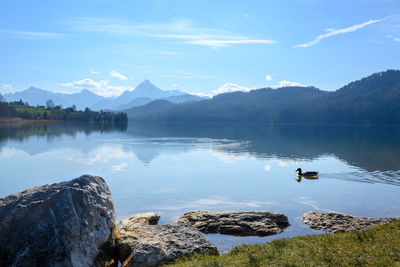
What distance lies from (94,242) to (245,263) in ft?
21.4

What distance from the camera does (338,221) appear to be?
22.5 metres

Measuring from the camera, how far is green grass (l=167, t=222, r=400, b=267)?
12305 mm

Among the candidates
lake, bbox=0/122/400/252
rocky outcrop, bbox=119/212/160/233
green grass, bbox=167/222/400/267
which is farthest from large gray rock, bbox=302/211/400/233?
rocky outcrop, bbox=119/212/160/233

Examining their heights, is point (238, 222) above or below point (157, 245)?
below

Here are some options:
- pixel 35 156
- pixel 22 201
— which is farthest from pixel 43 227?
pixel 35 156

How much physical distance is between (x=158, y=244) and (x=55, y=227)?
4.90 metres

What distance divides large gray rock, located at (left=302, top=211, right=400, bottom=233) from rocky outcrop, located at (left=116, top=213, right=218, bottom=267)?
30.4ft

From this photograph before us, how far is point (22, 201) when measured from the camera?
546 inches

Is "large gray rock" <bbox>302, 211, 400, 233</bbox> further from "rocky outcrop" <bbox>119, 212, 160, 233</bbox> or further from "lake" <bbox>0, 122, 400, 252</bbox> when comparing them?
"rocky outcrop" <bbox>119, 212, 160, 233</bbox>

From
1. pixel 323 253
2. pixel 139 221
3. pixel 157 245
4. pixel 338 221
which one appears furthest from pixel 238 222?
pixel 323 253

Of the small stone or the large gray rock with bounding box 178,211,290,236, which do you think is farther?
the large gray rock with bounding box 178,211,290,236

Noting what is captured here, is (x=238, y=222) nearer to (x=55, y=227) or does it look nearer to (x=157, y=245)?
(x=157, y=245)

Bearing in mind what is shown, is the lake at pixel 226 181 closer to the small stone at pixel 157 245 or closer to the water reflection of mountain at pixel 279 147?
the water reflection of mountain at pixel 279 147

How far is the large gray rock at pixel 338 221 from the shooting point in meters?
21.2
